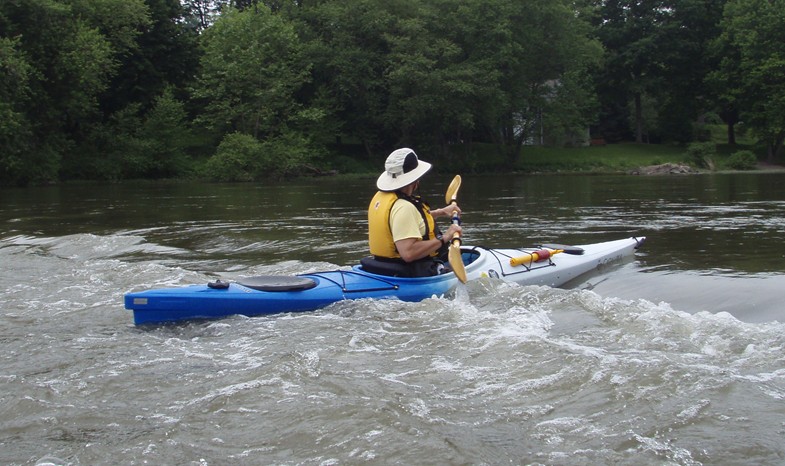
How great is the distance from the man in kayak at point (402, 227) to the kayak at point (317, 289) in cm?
12

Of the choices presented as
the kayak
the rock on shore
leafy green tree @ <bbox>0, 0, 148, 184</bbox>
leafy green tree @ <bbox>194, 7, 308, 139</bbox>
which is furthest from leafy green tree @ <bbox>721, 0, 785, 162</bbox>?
the kayak

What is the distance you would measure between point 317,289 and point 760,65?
3351cm

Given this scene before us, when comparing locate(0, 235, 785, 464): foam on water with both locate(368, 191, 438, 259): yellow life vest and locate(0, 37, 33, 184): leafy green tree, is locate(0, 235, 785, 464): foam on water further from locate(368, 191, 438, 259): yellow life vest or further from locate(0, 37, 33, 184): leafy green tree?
locate(0, 37, 33, 184): leafy green tree

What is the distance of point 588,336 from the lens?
202 inches

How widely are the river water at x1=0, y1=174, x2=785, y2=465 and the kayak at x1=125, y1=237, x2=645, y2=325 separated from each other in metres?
0.12

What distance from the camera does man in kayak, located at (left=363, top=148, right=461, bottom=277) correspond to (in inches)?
242

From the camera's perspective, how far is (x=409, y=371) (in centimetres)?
444

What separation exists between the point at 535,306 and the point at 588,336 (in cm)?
93

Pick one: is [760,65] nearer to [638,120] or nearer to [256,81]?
[638,120]

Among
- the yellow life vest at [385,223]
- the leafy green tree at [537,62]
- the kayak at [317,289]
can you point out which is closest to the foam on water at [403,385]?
the kayak at [317,289]

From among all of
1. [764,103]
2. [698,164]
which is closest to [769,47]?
[764,103]

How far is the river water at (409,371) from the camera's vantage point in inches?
133

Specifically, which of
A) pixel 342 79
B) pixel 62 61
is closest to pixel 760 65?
pixel 342 79

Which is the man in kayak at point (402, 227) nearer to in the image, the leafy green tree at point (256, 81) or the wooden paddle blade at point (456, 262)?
the wooden paddle blade at point (456, 262)
